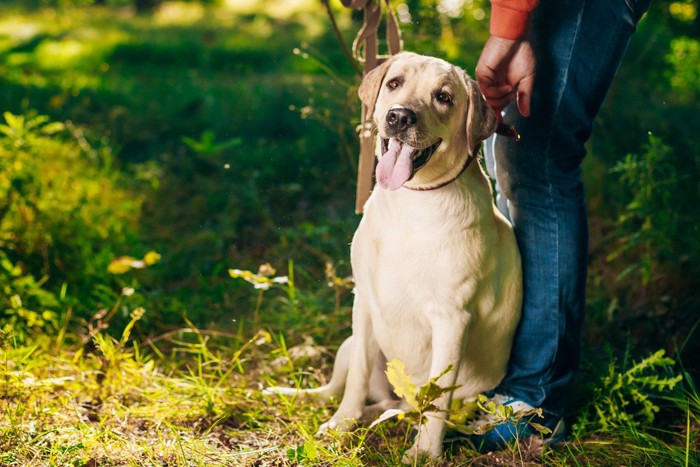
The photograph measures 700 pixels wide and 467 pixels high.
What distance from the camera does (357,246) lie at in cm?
246

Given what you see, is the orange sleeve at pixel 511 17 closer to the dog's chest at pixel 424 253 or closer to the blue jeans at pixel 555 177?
the blue jeans at pixel 555 177

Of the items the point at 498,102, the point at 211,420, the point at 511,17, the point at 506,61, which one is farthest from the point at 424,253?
the point at 211,420

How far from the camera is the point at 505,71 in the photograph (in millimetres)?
2227

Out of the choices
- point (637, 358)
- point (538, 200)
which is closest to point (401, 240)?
point (538, 200)

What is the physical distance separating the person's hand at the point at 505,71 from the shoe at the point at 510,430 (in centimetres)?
94

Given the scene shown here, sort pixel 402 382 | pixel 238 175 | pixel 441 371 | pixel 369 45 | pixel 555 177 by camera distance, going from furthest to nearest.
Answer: pixel 238 175, pixel 369 45, pixel 555 177, pixel 441 371, pixel 402 382

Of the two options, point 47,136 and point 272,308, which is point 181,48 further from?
point 272,308

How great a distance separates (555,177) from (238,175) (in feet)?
9.10

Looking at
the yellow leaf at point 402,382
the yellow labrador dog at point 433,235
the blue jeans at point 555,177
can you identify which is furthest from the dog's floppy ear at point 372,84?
the yellow leaf at point 402,382

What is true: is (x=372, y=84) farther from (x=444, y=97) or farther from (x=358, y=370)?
(x=358, y=370)

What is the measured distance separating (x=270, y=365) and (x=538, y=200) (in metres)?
1.22

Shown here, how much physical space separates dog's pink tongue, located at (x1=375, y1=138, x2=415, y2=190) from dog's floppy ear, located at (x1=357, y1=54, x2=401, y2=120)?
23 centimetres

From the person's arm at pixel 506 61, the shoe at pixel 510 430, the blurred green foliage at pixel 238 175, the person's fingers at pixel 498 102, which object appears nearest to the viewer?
the person's arm at pixel 506 61

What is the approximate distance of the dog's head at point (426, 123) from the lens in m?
2.13
